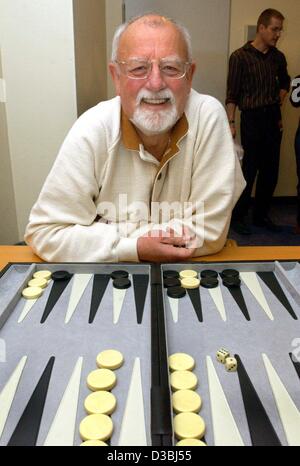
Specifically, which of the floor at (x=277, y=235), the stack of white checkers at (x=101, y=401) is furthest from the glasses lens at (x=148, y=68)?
the floor at (x=277, y=235)

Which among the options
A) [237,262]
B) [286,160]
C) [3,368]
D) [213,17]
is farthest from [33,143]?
[286,160]

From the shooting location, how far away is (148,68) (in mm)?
1216

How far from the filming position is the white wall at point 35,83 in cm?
175

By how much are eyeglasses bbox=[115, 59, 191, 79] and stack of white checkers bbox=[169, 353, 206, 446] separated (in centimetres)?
87

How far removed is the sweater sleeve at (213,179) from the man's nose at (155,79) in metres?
0.22

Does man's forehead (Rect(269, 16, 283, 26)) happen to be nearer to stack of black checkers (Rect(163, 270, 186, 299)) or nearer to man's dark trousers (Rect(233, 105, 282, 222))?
man's dark trousers (Rect(233, 105, 282, 222))

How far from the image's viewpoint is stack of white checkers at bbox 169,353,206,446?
1.96 feet

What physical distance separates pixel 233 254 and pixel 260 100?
96.5 inches

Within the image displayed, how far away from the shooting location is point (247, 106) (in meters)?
3.36

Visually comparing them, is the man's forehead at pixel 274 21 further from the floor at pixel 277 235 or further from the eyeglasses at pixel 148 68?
the eyeglasses at pixel 148 68

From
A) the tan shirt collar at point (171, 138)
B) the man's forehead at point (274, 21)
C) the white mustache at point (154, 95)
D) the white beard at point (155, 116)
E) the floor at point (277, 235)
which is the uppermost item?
the man's forehead at point (274, 21)

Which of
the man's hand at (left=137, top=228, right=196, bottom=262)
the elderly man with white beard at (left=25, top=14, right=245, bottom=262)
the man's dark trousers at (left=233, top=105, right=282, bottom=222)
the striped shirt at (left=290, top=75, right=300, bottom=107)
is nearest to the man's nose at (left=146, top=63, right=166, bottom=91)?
the elderly man with white beard at (left=25, top=14, right=245, bottom=262)

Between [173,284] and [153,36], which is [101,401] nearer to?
[173,284]

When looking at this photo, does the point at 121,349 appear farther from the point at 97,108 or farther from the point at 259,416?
the point at 97,108
